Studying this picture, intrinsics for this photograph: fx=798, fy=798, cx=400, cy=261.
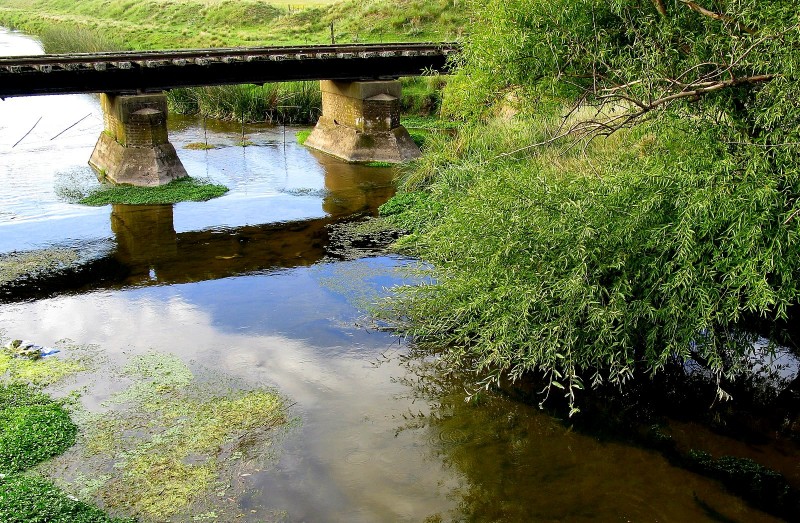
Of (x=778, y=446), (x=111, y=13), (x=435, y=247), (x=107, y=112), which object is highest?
(x=111, y=13)

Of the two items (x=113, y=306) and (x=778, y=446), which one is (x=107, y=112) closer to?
(x=113, y=306)

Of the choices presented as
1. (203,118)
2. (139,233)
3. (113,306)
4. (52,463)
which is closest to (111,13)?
(203,118)

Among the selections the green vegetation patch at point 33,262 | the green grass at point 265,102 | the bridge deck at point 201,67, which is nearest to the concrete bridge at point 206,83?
the bridge deck at point 201,67

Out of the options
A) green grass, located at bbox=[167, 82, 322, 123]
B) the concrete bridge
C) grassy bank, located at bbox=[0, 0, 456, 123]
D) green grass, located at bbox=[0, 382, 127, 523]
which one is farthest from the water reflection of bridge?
grassy bank, located at bbox=[0, 0, 456, 123]

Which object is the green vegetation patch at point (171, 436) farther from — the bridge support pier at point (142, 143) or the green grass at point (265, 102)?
the green grass at point (265, 102)

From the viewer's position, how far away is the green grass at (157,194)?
19031 millimetres

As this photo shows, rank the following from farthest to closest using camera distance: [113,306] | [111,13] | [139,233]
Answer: [111,13]
[139,233]
[113,306]

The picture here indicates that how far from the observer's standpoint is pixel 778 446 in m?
9.28

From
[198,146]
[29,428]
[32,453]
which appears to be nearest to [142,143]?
[198,146]

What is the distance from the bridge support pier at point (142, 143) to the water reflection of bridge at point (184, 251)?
5.59ft

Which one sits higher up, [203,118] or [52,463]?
[203,118]

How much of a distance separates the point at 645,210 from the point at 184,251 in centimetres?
972

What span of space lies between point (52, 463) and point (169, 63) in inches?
537

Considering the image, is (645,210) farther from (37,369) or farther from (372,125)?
(372,125)
